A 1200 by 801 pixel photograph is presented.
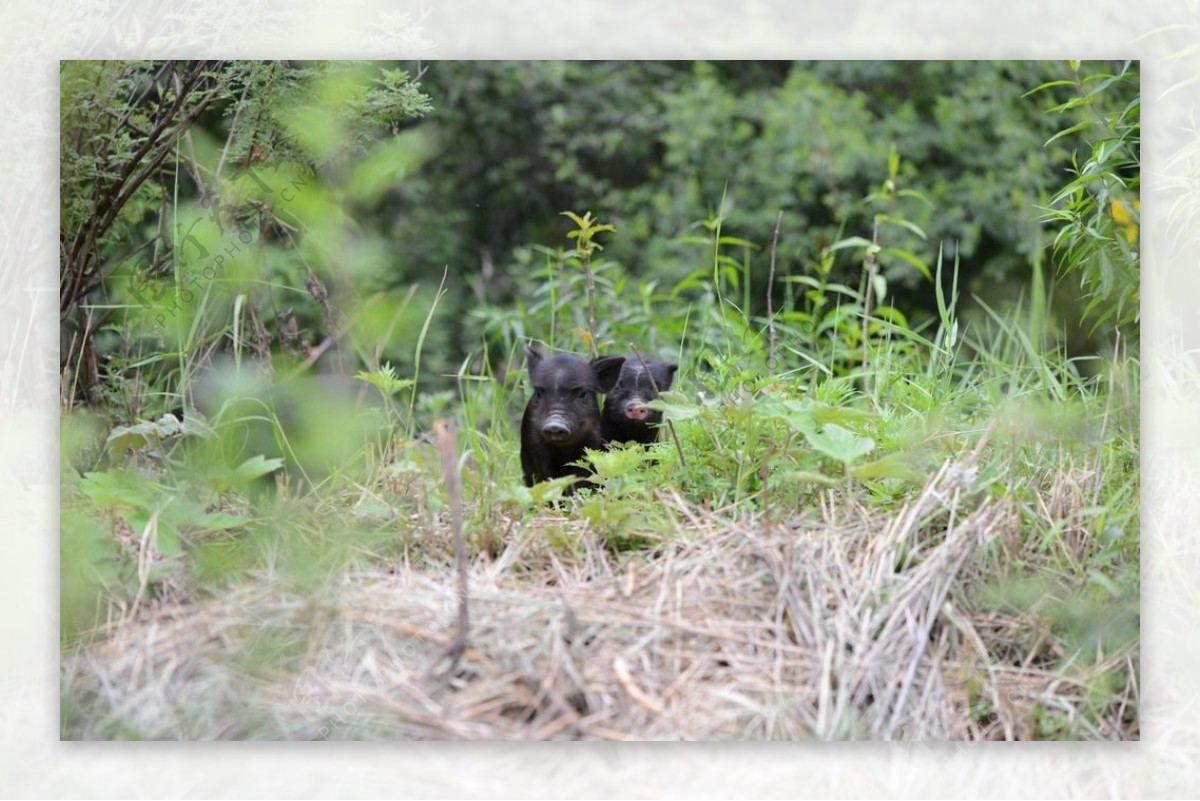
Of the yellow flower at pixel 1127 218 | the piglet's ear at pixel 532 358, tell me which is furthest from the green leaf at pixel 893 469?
the piglet's ear at pixel 532 358

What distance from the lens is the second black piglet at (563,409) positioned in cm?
483

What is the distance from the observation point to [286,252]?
498 centimetres

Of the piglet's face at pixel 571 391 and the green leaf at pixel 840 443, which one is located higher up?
the piglet's face at pixel 571 391

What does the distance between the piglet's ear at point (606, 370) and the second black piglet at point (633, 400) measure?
0.12 ft

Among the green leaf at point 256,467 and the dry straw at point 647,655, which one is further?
the green leaf at point 256,467

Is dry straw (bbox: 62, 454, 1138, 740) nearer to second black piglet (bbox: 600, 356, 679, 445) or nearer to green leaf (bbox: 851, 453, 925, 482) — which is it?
green leaf (bbox: 851, 453, 925, 482)

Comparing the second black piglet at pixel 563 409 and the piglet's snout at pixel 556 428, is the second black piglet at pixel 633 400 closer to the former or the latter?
the second black piglet at pixel 563 409

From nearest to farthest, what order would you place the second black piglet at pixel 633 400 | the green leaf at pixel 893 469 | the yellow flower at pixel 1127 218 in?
the green leaf at pixel 893 469 → the yellow flower at pixel 1127 218 → the second black piglet at pixel 633 400

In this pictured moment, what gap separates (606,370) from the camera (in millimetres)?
4895

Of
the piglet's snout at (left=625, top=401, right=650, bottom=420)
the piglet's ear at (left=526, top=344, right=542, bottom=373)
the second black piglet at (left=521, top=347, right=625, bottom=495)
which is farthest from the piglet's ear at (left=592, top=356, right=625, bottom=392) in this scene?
the piglet's ear at (left=526, top=344, right=542, bottom=373)

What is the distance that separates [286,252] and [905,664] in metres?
2.74

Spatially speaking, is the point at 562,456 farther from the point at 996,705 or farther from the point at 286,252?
the point at 996,705

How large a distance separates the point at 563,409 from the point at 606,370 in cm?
23

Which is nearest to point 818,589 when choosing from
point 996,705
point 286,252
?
point 996,705
